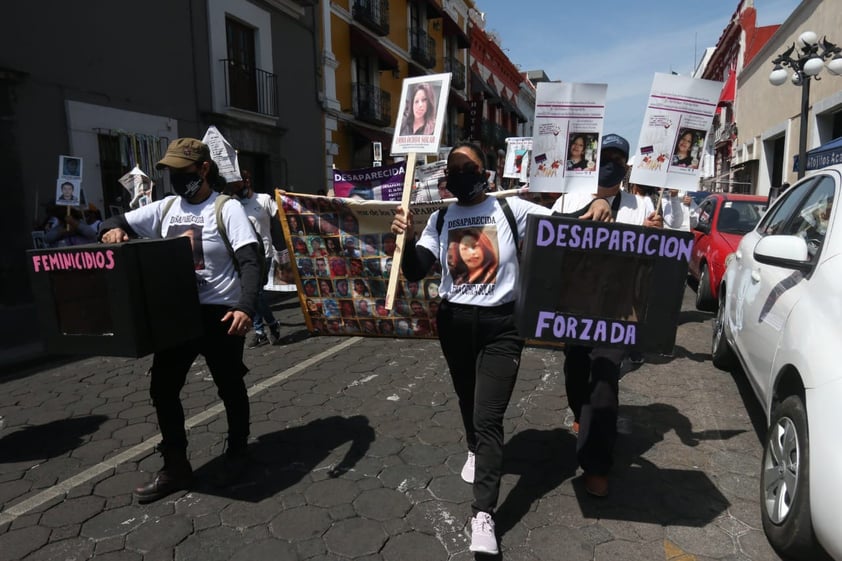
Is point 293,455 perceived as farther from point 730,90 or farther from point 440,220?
point 730,90

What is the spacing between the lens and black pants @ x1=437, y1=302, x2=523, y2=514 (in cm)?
263

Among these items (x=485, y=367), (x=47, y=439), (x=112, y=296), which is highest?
(x=112, y=296)

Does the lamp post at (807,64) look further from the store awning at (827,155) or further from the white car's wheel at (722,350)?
the white car's wheel at (722,350)

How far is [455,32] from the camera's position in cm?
2802

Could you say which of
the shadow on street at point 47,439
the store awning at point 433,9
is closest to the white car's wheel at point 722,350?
the shadow on street at point 47,439

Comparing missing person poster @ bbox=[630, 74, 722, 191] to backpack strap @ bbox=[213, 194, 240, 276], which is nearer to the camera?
backpack strap @ bbox=[213, 194, 240, 276]

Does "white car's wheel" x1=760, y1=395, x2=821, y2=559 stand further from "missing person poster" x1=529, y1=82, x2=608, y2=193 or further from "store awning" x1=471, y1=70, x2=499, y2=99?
"store awning" x1=471, y1=70, x2=499, y2=99

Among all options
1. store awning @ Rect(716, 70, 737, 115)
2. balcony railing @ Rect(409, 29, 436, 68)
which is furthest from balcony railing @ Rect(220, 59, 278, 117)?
store awning @ Rect(716, 70, 737, 115)

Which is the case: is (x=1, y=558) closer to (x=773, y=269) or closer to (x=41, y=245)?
(x=773, y=269)

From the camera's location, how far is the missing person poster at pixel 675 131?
3.25 metres

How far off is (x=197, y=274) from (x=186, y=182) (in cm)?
52

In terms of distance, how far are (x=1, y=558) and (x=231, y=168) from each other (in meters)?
4.55

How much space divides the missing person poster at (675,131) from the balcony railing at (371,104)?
1722 centimetres

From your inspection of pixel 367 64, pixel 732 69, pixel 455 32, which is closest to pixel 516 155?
pixel 367 64
